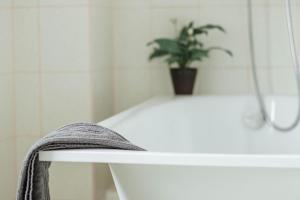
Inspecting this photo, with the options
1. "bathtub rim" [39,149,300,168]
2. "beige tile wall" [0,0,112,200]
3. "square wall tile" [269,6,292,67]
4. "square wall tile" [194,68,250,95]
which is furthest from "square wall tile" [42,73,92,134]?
"bathtub rim" [39,149,300,168]

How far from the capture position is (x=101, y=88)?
2191 millimetres

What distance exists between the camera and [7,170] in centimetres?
204

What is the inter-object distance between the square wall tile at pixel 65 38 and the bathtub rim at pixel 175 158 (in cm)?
102

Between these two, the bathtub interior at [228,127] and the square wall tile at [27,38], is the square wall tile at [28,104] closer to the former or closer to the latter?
the square wall tile at [27,38]

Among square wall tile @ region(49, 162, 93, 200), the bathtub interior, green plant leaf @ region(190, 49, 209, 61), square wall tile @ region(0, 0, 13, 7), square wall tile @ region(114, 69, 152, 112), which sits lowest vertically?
square wall tile @ region(49, 162, 93, 200)

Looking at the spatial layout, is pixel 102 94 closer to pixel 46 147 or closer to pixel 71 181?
pixel 71 181

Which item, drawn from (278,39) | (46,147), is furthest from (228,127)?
(46,147)

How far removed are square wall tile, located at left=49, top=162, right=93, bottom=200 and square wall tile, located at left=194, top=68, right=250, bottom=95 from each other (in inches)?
27.4

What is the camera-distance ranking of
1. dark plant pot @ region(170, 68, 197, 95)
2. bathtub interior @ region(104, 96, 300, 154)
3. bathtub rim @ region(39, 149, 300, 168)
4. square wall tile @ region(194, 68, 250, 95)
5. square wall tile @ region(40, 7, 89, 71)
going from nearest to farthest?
bathtub rim @ region(39, 149, 300, 168) → square wall tile @ region(40, 7, 89, 71) → bathtub interior @ region(104, 96, 300, 154) → dark plant pot @ region(170, 68, 197, 95) → square wall tile @ region(194, 68, 250, 95)

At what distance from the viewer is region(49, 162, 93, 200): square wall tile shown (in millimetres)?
2010

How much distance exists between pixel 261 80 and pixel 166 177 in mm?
1360

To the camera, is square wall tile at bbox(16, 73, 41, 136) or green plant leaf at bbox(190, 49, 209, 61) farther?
green plant leaf at bbox(190, 49, 209, 61)

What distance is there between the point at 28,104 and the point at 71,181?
Result: 0.35m

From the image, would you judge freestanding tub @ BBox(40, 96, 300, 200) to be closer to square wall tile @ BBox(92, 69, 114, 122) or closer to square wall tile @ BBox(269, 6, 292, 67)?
square wall tile @ BBox(92, 69, 114, 122)
